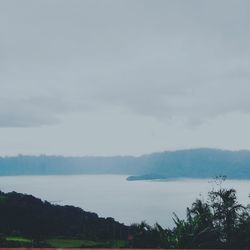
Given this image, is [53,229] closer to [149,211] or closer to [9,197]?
[9,197]

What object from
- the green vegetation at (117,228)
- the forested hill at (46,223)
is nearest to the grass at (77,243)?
the green vegetation at (117,228)

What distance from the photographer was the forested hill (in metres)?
37.2

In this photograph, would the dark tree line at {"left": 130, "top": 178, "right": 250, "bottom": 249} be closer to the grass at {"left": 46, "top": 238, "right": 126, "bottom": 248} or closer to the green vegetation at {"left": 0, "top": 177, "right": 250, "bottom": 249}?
the green vegetation at {"left": 0, "top": 177, "right": 250, "bottom": 249}

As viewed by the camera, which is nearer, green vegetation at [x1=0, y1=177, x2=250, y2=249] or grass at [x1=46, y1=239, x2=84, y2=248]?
green vegetation at [x1=0, y1=177, x2=250, y2=249]

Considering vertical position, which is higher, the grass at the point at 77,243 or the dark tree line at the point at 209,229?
the dark tree line at the point at 209,229

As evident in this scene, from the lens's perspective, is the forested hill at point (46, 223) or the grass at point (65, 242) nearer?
the grass at point (65, 242)

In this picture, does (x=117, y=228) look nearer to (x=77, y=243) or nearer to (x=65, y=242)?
(x=65, y=242)

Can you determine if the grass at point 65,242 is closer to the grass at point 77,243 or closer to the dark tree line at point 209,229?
the grass at point 77,243

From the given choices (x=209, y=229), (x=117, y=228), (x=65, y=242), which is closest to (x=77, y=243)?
(x=65, y=242)

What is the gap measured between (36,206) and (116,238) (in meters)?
10.3

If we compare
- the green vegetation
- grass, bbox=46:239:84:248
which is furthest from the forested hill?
grass, bbox=46:239:84:248

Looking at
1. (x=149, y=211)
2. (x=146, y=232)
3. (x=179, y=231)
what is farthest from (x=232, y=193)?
(x=149, y=211)

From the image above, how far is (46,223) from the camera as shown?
4044cm

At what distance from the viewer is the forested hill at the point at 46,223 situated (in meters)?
37.2
